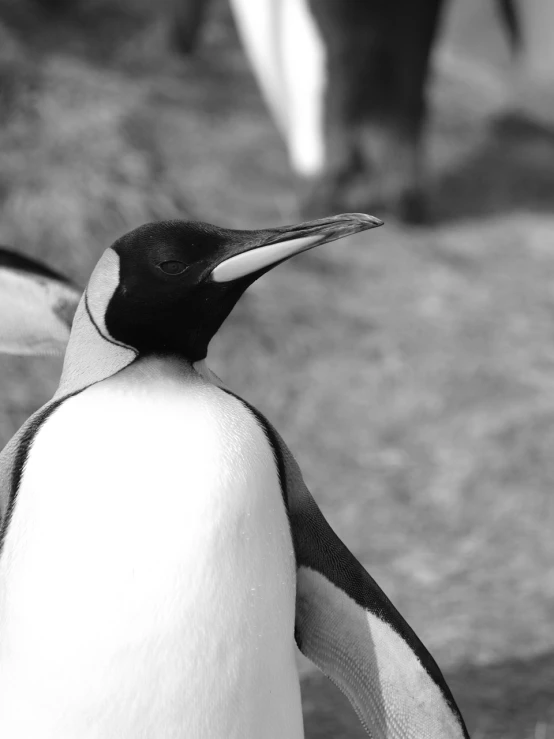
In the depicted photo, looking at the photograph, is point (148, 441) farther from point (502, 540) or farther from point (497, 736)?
point (502, 540)

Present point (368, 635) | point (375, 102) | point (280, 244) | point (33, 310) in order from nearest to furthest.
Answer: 1. point (280, 244)
2. point (368, 635)
3. point (33, 310)
4. point (375, 102)

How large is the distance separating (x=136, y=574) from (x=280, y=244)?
41 centimetres

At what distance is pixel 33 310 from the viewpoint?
1.54 metres

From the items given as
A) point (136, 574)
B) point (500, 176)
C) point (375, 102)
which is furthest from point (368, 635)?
point (500, 176)

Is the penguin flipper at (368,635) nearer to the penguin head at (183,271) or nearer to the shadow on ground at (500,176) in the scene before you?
the penguin head at (183,271)

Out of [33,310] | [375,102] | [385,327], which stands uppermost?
[33,310]

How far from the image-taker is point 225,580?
4.09ft

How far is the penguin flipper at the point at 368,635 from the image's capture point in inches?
54.2

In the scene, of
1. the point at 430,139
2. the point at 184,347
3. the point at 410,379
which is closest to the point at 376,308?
the point at 410,379

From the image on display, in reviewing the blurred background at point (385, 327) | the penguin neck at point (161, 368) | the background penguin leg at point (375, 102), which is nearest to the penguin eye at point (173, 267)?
the penguin neck at point (161, 368)

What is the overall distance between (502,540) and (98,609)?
6.49 ft

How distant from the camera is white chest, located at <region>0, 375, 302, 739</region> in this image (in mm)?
1217

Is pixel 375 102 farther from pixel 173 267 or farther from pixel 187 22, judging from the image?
pixel 173 267

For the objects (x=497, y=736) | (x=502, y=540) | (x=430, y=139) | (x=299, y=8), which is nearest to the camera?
(x=497, y=736)
